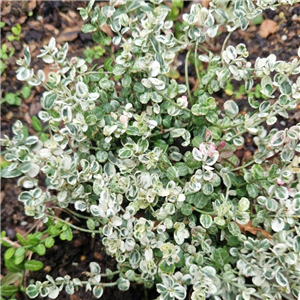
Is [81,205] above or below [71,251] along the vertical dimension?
above

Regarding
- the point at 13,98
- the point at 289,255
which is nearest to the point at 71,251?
the point at 13,98

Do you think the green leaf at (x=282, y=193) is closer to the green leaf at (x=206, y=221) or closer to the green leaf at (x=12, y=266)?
the green leaf at (x=206, y=221)

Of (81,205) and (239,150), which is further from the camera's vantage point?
(239,150)

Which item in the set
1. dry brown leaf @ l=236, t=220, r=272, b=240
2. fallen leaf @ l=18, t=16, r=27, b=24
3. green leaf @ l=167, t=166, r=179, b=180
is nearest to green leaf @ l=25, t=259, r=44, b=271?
green leaf @ l=167, t=166, r=179, b=180

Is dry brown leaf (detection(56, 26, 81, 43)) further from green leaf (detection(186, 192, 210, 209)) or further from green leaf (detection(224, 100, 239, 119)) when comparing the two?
green leaf (detection(186, 192, 210, 209))

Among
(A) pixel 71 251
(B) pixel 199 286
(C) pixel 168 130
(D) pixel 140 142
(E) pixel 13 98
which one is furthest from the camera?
(E) pixel 13 98

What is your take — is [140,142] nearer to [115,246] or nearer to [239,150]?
[115,246]

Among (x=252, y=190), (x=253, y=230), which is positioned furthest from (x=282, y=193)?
(x=253, y=230)
